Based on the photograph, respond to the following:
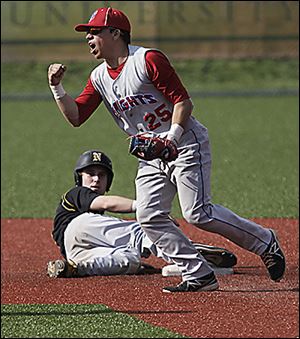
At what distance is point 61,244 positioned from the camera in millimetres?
7523

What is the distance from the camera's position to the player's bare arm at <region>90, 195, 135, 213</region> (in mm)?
7059

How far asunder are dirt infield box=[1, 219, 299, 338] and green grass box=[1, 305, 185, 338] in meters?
0.12

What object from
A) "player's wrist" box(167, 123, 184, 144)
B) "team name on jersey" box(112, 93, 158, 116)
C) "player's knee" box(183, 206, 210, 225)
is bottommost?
"player's knee" box(183, 206, 210, 225)

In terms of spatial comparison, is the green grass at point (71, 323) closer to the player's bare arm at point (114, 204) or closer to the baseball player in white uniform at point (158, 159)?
the baseball player in white uniform at point (158, 159)

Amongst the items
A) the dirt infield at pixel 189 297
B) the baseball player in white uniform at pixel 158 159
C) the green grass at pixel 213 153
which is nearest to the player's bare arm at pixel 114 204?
the dirt infield at pixel 189 297

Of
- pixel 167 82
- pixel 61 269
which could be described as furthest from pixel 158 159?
pixel 61 269

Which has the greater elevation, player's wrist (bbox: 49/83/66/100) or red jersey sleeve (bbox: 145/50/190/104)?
red jersey sleeve (bbox: 145/50/190/104)

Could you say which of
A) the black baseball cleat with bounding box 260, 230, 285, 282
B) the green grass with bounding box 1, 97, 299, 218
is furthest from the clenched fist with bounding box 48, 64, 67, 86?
the green grass with bounding box 1, 97, 299, 218

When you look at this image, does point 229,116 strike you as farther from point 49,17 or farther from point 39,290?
point 39,290

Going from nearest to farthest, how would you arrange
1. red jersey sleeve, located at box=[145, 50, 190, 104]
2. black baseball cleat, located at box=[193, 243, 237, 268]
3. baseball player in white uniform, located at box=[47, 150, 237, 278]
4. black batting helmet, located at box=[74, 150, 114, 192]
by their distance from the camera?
red jersey sleeve, located at box=[145, 50, 190, 104], baseball player in white uniform, located at box=[47, 150, 237, 278], black baseball cleat, located at box=[193, 243, 237, 268], black batting helmet, located at box=[74, 150, 114, 192]

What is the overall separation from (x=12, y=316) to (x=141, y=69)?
1627 millimetres

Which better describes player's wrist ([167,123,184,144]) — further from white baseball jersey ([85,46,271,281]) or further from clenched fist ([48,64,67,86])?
clenched fist ([48,64,67,86])

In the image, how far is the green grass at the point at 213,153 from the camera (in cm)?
1164

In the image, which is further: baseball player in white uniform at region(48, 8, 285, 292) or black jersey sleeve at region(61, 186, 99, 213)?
black jersey sleeve at region(61, 186, 99, 213)
